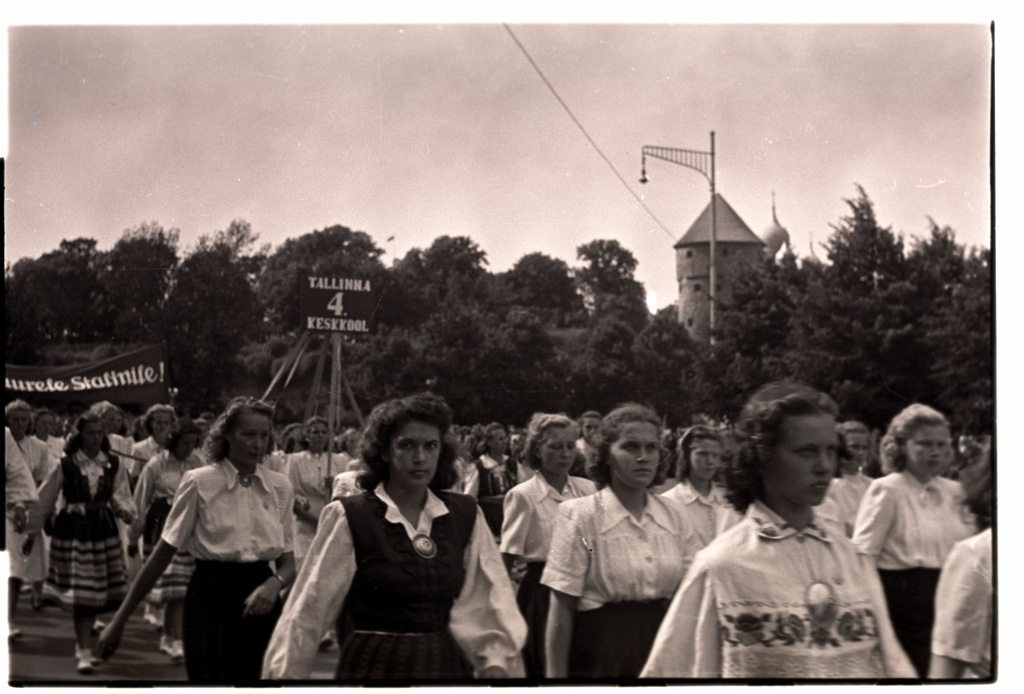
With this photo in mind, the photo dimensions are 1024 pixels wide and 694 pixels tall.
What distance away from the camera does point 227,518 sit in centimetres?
596

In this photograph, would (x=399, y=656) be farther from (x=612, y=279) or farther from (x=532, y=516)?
(x=612, y=279)

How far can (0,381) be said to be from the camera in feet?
21.3

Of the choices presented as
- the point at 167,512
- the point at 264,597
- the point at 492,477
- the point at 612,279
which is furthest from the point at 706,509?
the point at 167,512

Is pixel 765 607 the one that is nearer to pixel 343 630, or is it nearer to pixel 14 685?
pixel 343 630

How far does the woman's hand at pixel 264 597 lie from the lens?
5812mm

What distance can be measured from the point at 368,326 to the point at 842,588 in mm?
2935

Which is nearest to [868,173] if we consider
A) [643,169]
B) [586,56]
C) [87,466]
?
[643,169]

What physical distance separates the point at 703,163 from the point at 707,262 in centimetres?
51

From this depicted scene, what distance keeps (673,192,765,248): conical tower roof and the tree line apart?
0.52 feet

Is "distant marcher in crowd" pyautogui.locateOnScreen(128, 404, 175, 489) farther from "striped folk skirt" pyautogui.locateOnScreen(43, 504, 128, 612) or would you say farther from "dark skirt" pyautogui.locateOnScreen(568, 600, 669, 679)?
"dark skirt" pyautogui.locateOnScreen(568, 600, 669, 679)

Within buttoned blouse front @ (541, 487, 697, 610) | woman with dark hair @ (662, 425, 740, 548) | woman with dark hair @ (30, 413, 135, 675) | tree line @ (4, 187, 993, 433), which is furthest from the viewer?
woman with dark hair @ (30, 413, 135, 675)

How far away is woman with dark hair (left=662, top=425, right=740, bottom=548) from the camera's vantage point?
600 centimetres


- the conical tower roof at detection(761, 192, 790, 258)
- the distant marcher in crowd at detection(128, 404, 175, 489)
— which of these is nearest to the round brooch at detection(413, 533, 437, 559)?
the distant marcher in crowd at detection(128, 404, 175, 489)

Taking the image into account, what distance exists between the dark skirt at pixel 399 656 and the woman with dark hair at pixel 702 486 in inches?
53.8
